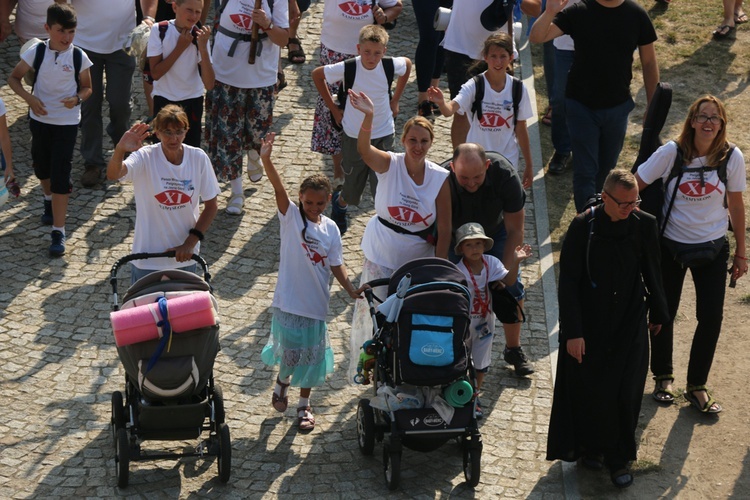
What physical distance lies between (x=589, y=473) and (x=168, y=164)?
12.0 feet

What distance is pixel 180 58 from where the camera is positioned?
440 inches

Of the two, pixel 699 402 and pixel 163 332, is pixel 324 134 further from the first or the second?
pixel 163 332

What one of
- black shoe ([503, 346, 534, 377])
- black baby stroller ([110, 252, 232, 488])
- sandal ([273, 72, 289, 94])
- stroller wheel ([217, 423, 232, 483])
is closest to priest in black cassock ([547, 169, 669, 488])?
black shoe ([503, 346, 534, 377])

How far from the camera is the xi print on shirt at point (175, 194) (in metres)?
8.75

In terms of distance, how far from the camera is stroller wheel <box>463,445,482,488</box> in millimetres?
8008

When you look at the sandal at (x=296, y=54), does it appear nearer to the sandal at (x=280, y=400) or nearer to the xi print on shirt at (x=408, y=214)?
the xi print on shirt at (x=408, y=214)

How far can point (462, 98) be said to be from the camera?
10.4 meters

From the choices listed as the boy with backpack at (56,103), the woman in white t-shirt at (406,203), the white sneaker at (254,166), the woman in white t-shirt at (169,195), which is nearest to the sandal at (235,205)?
the white sneaker at (254,166)

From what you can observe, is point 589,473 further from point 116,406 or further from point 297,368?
point 116,406

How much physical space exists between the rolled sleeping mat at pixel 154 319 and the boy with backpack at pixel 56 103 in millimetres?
3520

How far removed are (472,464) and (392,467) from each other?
1.72 ft

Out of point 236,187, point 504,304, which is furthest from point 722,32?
point 504,304

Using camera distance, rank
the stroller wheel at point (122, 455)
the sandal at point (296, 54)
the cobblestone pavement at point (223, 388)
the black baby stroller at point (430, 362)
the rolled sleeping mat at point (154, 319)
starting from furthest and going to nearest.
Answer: the sandal at point (296, 54)
the cobblestone pavement at point (223, 388)
the black baby stroller at point (430, 362)
the stroller wheel at point (122, 455)
the rolled sleeping mat at point (154, 319)

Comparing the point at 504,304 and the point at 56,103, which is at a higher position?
the point at 56,103
